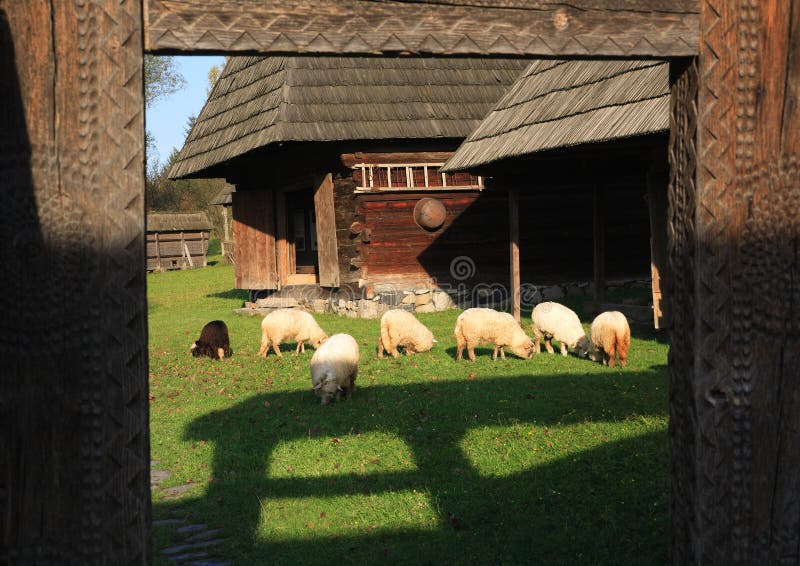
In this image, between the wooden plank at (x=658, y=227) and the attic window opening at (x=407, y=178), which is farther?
the attic window opening at (x=407, y=178)

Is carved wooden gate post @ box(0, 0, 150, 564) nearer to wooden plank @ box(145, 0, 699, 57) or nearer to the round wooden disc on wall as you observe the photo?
wooden plank @ box(145, 0, 699, 57)

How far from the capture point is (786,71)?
10.3 ft

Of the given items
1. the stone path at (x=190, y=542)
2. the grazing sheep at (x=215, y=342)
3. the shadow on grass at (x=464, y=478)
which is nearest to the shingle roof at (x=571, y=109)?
the shadow on grass at (x=464, y=478)

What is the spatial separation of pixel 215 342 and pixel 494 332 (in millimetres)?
4218

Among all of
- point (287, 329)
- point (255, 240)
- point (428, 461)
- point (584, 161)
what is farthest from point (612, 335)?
point (255, 240)

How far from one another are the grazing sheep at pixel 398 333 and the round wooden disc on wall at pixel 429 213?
522 centimetres

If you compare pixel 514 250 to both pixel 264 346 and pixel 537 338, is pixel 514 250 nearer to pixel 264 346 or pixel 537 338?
pixel 537 338

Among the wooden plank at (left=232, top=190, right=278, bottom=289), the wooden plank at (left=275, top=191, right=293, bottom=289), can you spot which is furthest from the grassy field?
the wooden plank at (left=232, top=190, right=278, bottom=289)

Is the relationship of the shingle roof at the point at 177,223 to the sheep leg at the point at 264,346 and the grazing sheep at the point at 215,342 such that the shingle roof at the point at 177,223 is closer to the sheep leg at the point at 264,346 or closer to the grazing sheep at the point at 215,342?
the grazing sheep at the point at 215,342

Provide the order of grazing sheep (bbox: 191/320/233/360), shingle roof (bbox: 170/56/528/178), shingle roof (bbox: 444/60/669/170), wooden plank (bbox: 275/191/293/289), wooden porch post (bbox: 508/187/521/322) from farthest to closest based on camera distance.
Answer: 1. wooden plank (bbox: 275/191/293/289)
2. shingle roof (bbox: 170/56/528/178)
3. wooden porch post (bbox: 508/187/521/322)
4. grazing sheep (bbox: 191/320/233/360)
5. shingle roof (bbox: 444/60/669/170)

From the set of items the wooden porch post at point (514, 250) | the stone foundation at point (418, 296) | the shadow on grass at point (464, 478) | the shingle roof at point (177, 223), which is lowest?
the shadow on grass at point (464, 478)

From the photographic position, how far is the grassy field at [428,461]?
16.0 feet

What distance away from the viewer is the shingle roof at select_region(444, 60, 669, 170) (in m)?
9.94

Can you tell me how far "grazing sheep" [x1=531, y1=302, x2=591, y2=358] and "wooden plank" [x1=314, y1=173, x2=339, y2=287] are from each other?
605cm
